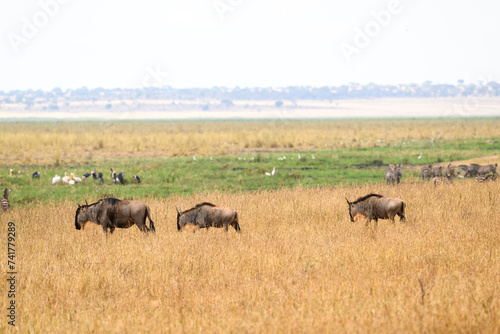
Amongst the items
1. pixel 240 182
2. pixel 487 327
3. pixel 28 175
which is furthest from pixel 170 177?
pixel 487 327

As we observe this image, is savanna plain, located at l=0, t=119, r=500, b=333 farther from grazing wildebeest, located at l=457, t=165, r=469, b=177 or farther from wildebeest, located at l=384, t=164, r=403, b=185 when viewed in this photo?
grazing wildebeest, located at l=457, t=165, r=469, b=177

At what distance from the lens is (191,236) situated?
10.2 metres

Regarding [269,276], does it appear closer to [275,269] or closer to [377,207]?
[275,269]

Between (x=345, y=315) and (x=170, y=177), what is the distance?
1740cm

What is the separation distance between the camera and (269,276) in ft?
25.8

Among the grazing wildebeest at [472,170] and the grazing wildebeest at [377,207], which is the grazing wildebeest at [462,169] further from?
the grazing wildebeest at [377,207]

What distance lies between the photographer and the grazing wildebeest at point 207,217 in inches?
402

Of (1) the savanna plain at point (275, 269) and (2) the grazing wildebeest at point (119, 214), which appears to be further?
(2) the grazing wildebeest at point (119, 214)

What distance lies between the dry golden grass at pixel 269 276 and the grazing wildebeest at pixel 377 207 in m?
0.25

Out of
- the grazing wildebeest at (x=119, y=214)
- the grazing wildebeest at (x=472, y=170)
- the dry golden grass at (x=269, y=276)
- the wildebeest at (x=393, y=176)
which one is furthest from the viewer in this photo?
the grazing wildebeest at (x=472, y=170)

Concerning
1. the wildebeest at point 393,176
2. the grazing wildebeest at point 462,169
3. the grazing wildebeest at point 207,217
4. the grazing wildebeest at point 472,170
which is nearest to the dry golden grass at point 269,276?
the grazing wildebeest at point 207,217

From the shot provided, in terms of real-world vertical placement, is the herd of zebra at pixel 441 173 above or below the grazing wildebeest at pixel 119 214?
below

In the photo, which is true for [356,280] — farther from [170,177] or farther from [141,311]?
[170,177]

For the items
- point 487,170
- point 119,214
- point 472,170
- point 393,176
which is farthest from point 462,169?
point 119,214
